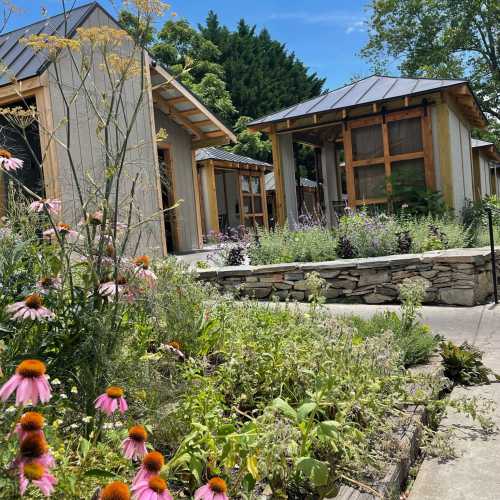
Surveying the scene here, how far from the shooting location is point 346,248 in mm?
7246

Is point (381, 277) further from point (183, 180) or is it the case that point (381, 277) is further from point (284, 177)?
point (183, 180)

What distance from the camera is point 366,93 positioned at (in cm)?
1012

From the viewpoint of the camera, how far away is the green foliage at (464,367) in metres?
3.60

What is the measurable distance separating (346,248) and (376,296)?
921 mm

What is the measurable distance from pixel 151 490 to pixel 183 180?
1145 cm

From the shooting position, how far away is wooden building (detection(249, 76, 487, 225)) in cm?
930

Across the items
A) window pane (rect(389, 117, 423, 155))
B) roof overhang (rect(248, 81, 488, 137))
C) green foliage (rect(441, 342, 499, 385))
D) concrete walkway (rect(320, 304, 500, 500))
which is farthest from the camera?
window pane (rect(389, 117, 423, 155))

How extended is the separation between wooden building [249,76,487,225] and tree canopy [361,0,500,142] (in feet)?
47.2

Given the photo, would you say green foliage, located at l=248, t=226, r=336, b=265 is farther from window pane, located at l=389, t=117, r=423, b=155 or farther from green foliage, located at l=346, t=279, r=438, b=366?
green foliage, located at l=346, t=279, r=438, b=366

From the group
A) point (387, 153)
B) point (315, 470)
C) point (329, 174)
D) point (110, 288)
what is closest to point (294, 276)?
point (387, 153)

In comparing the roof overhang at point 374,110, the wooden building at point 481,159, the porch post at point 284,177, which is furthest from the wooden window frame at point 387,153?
the wooden building at point 481,159

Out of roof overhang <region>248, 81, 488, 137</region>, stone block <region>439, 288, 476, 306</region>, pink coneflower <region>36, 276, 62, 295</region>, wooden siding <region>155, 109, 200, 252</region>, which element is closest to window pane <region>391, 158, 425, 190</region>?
roof overhang <region>248, 81, 488, 137</region>

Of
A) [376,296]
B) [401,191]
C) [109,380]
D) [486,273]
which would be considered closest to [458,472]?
[109,380]

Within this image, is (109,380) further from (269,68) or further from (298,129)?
(269,68)
